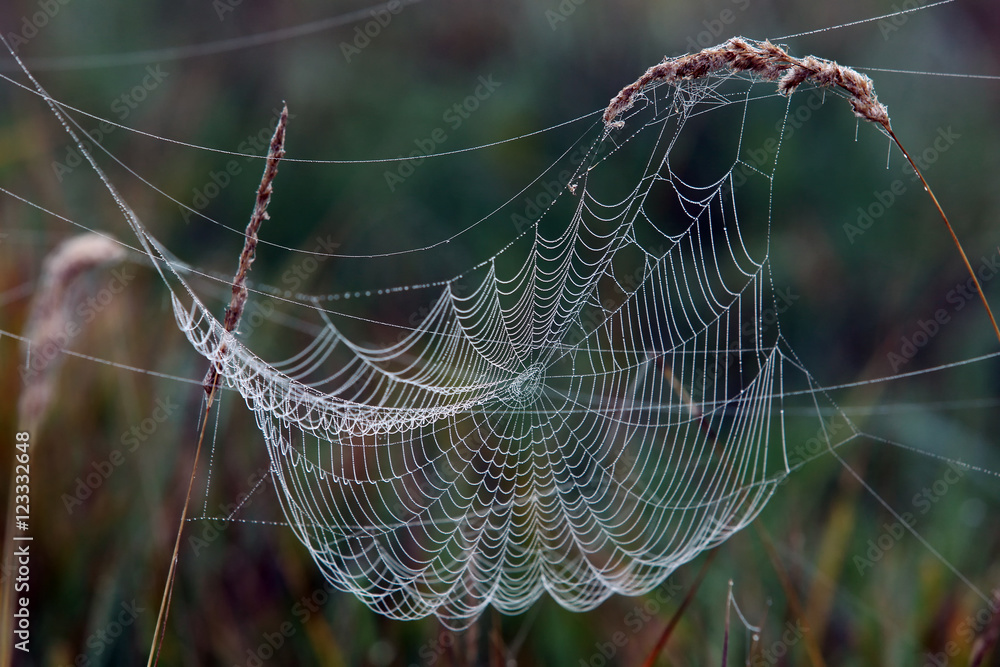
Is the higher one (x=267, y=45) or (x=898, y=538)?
(x=267, y=45)

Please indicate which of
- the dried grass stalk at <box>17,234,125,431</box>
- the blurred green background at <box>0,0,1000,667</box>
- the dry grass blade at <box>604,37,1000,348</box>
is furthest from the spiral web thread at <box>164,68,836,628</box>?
the dry grass blade at <box>604,37,1000,348</box>

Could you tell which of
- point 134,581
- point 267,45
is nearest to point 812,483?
point 134,581

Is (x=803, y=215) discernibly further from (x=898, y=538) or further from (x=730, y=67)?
(x=730, y=67)

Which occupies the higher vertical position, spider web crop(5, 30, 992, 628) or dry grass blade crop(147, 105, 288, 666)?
dry grass blade crop(147, 105, 288, 666)

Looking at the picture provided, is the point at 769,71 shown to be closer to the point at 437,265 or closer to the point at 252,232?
the point at 252,232

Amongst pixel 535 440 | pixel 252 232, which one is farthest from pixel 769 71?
pixel 535 440

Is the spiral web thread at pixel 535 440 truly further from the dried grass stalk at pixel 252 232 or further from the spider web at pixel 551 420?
the dried grass stalk at pixel 252 232

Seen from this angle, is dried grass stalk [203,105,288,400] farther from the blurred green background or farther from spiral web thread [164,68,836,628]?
the blurred green background
